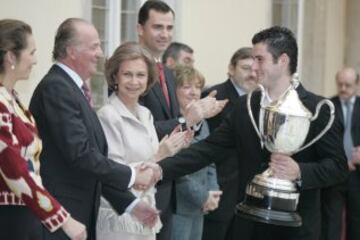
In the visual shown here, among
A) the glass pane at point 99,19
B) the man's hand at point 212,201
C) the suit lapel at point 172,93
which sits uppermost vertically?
the glass pane at point 99,19

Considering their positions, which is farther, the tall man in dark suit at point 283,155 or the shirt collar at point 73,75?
the shirt collar at point 73,75

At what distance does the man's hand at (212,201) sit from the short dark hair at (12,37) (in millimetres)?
2184

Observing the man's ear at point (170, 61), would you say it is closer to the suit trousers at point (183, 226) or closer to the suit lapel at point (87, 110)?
the suit trousers at point (183, 226)

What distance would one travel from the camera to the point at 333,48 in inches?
464

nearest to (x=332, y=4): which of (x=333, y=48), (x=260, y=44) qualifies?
(x=333, y=48)

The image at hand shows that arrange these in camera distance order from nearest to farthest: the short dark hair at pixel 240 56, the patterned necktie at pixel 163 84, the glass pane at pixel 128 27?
the patterned necktie at pixel 163 84, the short dark hair at pixel 240 56, the glass pane at pixel 128 27

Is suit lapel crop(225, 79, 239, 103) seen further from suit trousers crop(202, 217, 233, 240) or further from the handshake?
the handshake

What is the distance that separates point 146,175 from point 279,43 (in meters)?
0.92

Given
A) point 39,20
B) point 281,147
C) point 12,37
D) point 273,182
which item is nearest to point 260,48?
point 281,147

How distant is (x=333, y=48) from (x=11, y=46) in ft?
26.2

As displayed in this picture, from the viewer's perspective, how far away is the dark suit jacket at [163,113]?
5.51m

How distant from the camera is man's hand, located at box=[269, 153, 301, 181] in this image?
4.45 metres

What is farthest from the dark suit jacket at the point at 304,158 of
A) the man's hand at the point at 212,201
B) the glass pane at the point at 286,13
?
the glass pane at the point at 286,13

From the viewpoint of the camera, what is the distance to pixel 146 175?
4785 millimetres
